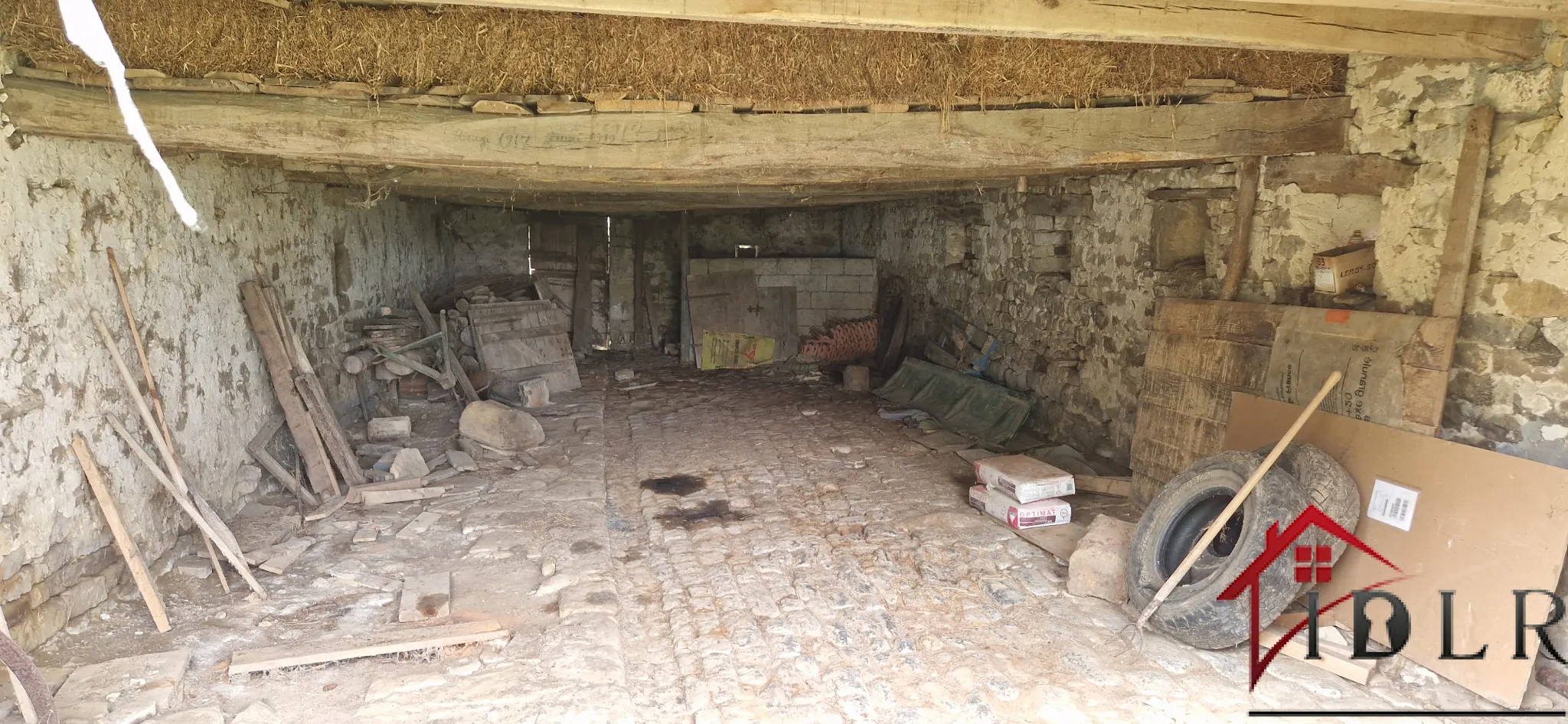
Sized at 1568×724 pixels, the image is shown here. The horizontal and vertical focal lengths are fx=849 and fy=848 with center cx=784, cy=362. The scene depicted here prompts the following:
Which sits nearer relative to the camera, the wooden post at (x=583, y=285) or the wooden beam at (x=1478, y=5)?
the wooden beam at (x=1478, y=5)

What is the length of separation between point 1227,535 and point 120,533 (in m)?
5.11

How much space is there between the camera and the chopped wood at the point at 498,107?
3.93 metres

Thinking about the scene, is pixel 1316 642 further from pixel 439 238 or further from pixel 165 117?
pixel 439 238

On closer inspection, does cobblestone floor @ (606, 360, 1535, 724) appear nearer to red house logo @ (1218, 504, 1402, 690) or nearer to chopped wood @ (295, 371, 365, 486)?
red house logo @ (1218, 504, 1402, 690)

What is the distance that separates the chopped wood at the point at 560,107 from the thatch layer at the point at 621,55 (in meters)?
0.06

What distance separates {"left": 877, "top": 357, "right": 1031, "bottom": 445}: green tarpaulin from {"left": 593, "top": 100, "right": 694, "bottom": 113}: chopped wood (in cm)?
403

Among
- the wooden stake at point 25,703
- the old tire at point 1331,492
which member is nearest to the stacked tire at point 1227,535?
the old tire at point 1331,492

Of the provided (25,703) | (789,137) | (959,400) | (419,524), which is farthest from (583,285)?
(25,703)

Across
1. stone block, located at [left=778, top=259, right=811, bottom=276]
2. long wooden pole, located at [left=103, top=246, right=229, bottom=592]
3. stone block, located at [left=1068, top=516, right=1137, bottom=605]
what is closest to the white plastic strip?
long wooden pole, located at [left=103, top=246, right=229, bottom=592]

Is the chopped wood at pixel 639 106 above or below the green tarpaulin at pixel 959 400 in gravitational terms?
above

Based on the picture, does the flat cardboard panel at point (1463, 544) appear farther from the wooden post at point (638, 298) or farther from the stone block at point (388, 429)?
the wooden post at point (638, 298)

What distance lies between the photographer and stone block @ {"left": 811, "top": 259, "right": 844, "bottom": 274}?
1114 centimetres

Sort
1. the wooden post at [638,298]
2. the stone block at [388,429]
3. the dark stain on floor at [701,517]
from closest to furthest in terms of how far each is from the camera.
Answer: the dark stain on floor at [701,517], the stone block at [388,429], the wooden post at [638,298]

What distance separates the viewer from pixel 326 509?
523 cm
